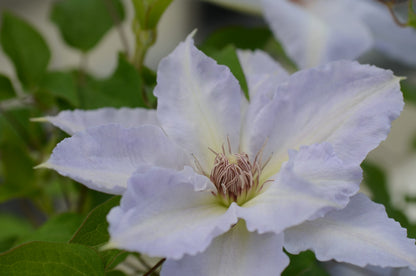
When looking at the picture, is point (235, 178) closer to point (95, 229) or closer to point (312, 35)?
point (95, 229)

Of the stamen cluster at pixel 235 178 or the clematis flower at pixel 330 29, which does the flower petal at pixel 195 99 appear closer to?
the stamen cluster at pixel 235 178

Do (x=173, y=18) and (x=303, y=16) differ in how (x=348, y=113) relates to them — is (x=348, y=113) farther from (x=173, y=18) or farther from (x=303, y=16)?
(x=173, y=18)

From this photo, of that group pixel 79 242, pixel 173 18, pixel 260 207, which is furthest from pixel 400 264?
pixel 173 18

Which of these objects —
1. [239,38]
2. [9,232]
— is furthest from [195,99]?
[9,232]

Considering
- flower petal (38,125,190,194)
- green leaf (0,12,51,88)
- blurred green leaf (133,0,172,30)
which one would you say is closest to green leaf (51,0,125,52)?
green leaf (0,12,51,88)

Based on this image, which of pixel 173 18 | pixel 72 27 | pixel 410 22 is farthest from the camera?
pixel 173 18

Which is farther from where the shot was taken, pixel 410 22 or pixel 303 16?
pixel 303 16

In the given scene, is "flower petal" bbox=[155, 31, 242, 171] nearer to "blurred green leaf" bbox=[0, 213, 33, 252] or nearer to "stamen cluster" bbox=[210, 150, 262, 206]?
"stamen cluster" bbox=[210, 150, 262, 206]
